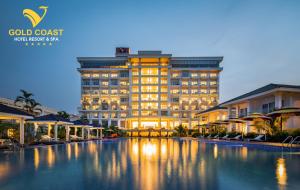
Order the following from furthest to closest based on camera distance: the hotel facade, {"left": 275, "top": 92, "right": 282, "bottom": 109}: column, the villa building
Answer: the hotel facade, {"left": 275, "top": 92, "right": 282, "bottom": 109}: column, the villa building

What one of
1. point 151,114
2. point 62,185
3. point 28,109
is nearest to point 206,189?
point 62,185

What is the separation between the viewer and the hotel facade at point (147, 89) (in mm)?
77750

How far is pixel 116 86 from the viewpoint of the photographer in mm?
80750

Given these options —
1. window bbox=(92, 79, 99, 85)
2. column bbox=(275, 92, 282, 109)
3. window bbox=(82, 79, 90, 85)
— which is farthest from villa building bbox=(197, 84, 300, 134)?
window bbox=(82, 79, 90, 85)

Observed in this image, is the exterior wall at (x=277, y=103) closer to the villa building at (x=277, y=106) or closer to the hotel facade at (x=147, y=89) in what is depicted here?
the villa building at (x=277, y=106)

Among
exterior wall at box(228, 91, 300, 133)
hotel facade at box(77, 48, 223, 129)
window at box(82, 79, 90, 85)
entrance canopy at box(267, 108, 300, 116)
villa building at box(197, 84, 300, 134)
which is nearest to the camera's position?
entrance canopy at box(267, 108, 300, 116)

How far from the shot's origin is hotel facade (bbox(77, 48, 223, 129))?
255ft

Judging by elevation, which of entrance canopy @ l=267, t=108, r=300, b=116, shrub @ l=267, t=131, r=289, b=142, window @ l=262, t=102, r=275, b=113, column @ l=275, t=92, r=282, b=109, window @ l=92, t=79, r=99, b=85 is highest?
window @ l=92, t=79, r=99, b=85

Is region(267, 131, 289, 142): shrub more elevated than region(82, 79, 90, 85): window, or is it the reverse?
region(82, 79, 90, 85): window

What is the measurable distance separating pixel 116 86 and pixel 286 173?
2953 inches

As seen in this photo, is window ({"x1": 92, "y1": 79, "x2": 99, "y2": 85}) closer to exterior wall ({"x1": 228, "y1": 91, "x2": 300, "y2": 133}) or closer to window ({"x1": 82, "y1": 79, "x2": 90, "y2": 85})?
window ({"x1": 82, "y1": 79, "x2": 90, "y2": 85})

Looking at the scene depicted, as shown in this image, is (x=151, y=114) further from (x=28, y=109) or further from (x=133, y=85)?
(x=28, y=109)

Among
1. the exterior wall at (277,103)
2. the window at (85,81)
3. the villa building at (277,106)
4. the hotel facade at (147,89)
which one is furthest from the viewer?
the window at (85,81)

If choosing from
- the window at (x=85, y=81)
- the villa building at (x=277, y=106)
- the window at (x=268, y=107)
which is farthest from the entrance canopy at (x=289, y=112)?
the window at (x=85, y=81)
